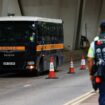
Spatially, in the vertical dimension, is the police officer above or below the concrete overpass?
below

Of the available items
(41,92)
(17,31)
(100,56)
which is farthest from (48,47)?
(100,56)

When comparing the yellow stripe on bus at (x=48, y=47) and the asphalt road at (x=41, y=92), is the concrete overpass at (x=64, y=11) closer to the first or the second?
the yellow stripe on bus at (x=48, y=47)

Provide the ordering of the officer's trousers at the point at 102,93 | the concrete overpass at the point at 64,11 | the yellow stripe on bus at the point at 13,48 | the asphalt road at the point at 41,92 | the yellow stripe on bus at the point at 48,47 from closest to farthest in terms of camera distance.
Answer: the officer's trousers at the point at 102,93, the asphalt road at the point at 41,92, the yellow stripe on bus at the point at 13,48, the yellow stripe on bus at the point at 48,47, the concrete overpass at the point at 64,11

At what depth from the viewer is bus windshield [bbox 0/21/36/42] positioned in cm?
2445

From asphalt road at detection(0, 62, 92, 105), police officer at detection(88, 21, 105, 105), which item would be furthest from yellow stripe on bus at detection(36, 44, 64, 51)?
police officer at detection(88, 21, 105, 105)

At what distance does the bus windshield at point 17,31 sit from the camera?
24.5 meters

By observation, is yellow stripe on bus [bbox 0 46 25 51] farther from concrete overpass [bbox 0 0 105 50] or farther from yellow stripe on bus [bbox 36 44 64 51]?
concrete overpass [bbox 0 0 105 50]

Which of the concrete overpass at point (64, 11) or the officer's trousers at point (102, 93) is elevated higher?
the concrete overpass at point (64, 11)

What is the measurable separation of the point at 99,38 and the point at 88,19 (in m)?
46.6

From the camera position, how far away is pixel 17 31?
24.6m

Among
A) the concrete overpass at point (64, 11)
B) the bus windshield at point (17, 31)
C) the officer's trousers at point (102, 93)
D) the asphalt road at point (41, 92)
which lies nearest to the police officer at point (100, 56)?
the officer's trousers at point (102, 93)

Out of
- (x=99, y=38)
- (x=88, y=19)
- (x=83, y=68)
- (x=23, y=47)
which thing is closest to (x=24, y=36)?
(x=23, y=47)

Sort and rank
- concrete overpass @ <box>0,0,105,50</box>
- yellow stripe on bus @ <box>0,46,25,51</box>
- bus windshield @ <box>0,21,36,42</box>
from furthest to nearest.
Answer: concrete overpass @ <box>0,0,105,50</box> → bus windshield @ <box>0,21,36,42</box> → yellow stripe on bus @ <box>0,46,25,51</box>

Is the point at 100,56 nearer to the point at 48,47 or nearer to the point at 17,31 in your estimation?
the point at 17,31
